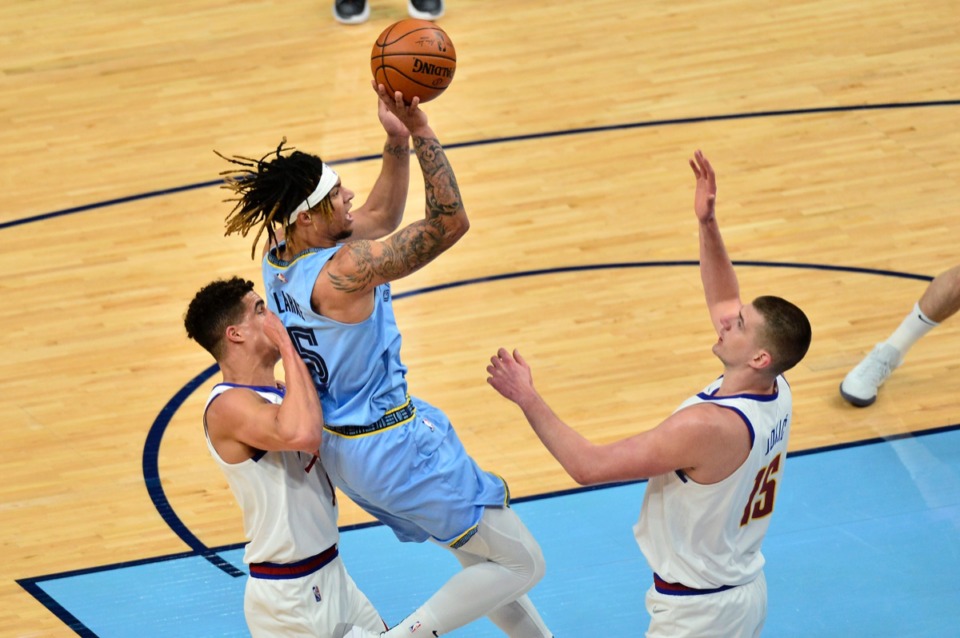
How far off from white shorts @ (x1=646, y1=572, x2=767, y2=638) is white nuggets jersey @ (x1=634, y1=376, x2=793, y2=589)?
43 millimetres

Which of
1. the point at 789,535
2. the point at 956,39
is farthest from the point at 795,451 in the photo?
the point at 956,39

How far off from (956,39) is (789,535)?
6.26 m

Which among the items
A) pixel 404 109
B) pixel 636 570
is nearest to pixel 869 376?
pixel 636 570

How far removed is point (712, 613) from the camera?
4188 millimetres

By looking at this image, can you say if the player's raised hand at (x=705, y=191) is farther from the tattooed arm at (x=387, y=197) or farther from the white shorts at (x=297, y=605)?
the white shorts at (x=297, y=605)

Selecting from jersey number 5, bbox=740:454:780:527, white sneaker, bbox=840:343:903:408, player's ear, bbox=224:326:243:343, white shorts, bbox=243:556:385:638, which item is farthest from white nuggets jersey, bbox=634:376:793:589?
white sneaker, bbox=840:343:903:408

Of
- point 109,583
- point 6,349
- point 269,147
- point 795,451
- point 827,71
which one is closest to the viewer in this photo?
point 109,583

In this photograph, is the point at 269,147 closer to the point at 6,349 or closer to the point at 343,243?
the point at 6,349

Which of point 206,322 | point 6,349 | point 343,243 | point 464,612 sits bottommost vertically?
point 6,349

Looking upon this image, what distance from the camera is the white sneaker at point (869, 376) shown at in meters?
6.50

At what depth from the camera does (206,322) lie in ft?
14.3

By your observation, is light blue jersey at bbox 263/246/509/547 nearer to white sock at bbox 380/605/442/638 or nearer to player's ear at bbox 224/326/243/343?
player's ear at bbox 224/326/243/343

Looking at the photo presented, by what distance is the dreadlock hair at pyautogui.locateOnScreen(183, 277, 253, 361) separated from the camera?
4.36m

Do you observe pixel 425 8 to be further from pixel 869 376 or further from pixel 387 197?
pixel 387 197
